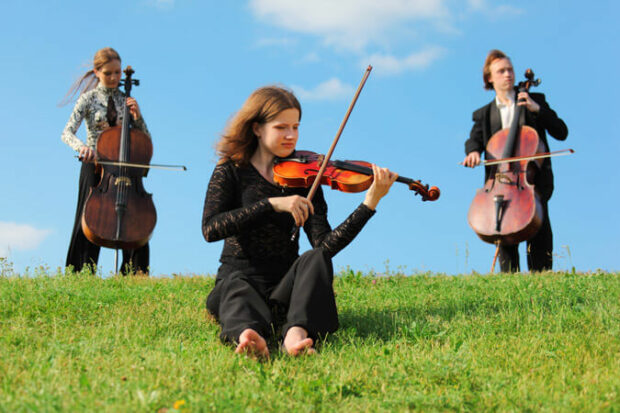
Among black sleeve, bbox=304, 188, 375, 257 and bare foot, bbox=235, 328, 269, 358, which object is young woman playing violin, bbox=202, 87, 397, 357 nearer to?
black sleeve, bbox=304, 188, 375, 257

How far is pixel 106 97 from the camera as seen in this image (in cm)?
812

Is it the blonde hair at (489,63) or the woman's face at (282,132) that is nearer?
the woman's face at (282,132)

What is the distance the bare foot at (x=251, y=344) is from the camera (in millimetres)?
3740

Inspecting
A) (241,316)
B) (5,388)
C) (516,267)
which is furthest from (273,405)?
(516,267)

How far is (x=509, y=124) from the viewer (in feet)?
27.0

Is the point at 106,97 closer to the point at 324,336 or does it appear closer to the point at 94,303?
the point at 94,303

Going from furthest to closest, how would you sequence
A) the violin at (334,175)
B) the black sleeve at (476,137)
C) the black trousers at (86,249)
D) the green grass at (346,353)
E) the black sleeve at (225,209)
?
the black sleeve at (476,137) → the black trousers at (86,249) → the violin at (334,175) → the black sleeve at (225,209) → the green grass at (346,353)

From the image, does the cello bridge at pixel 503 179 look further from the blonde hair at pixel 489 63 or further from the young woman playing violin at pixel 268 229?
the young woman playing violin at pixel 268 229

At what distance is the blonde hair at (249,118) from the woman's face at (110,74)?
3938mm

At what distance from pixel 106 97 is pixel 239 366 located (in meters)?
5.47

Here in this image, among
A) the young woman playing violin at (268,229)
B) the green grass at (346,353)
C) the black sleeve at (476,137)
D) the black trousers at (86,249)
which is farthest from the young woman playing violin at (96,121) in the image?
the black sleeve at (476,137)

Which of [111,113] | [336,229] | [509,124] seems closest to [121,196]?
[111,113]

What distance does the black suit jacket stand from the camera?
7.99 metres

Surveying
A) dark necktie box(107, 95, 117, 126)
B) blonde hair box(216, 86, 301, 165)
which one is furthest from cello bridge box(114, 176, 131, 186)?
blonde hair box(216, 86, 301, 165)
